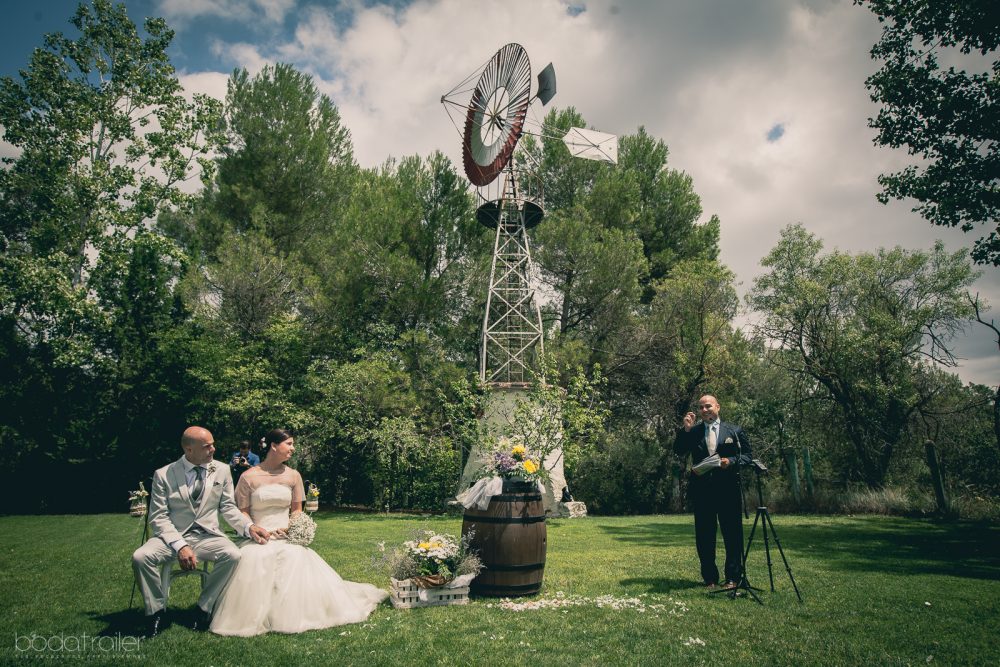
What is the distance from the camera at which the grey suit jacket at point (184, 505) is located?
471cm

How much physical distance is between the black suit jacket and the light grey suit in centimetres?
433

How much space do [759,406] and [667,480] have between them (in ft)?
15.1

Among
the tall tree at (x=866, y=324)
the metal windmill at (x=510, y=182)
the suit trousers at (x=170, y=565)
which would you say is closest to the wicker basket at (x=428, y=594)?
the suit trousers at (x=170, y=565)

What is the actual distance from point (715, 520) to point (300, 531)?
13.7 ft

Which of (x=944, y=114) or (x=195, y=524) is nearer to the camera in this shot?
(x=195, y=524)

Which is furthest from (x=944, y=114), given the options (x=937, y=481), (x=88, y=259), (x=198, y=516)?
(x=88, y=259)

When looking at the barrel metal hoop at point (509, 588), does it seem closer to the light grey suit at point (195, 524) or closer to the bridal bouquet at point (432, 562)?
the bridal bouquet at point (432, 562)

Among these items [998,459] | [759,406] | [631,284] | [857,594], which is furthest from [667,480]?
[857,594]

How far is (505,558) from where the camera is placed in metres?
5.50

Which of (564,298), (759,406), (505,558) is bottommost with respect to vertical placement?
(505,558)

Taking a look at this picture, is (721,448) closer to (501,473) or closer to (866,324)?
(501,473)

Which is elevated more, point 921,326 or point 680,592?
point 921,326

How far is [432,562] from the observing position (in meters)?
5.43

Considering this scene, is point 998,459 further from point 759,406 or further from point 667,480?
point 667,480
